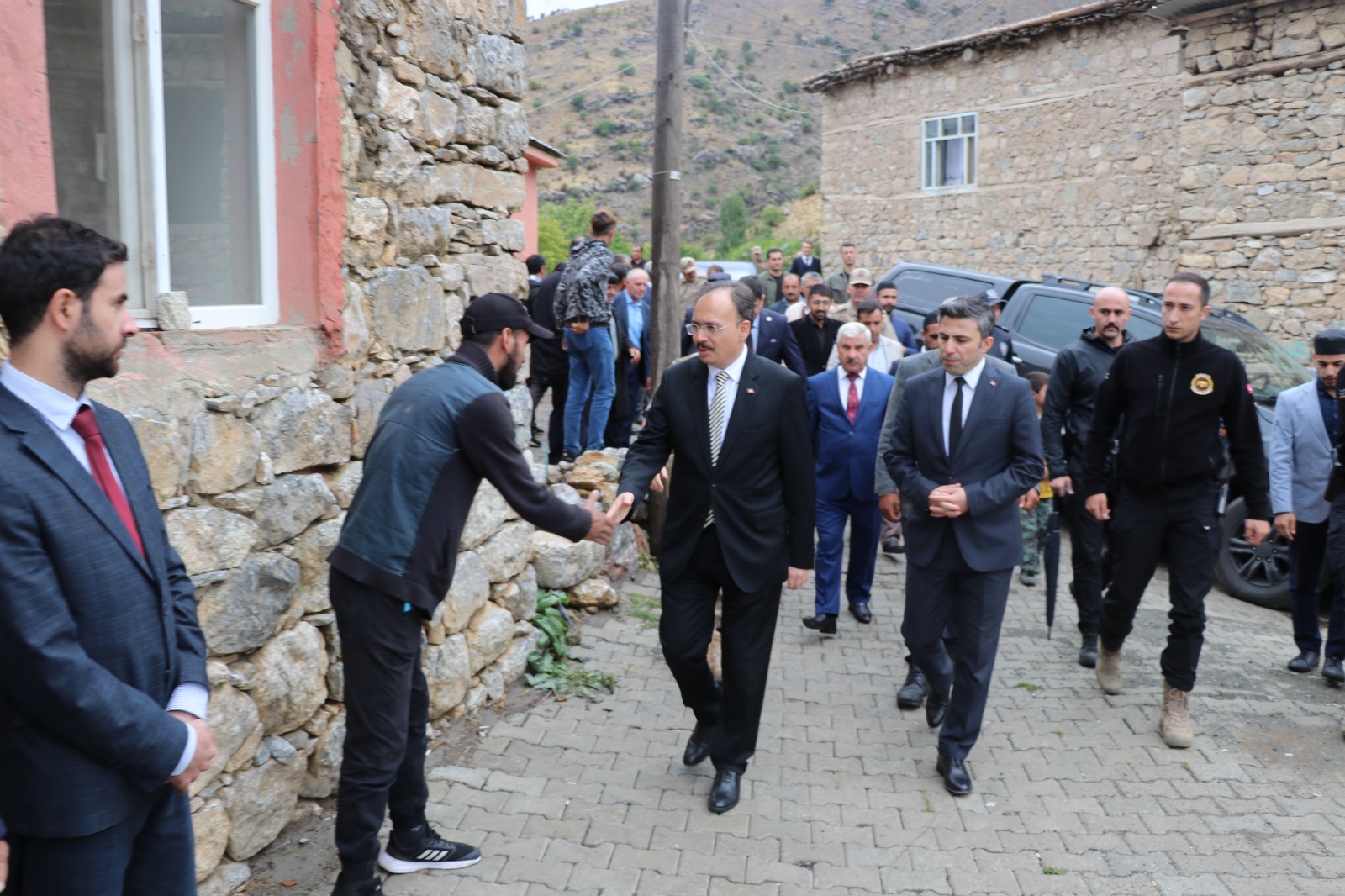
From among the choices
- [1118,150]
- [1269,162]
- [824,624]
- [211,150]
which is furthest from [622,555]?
[1118,150]

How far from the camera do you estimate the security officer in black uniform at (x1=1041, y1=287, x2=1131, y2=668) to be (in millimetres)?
6367

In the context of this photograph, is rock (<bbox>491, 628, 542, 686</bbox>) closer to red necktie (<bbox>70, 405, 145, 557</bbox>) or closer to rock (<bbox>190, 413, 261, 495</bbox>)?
rock (<bbox>190, 413, 261, 495</bbox>)

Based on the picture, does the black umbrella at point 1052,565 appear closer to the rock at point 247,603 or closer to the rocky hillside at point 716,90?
the rock at point 247,603

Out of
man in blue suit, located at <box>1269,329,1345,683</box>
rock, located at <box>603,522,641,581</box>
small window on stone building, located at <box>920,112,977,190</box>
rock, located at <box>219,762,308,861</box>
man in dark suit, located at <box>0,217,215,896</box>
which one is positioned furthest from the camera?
small window on stone building, located at <box>920,112,977,190</box>

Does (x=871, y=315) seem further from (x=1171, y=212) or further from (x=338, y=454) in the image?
(x=1171, y=212)

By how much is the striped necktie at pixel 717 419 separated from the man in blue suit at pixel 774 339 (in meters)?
4.82

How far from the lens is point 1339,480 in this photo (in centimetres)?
571

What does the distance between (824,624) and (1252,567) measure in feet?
11.3

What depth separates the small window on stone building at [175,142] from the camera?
128 inches

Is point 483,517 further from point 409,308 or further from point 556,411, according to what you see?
point 556,411

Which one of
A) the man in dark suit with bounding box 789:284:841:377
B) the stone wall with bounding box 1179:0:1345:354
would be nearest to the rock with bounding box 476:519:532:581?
the man in dark suit with bounding box 789:284:841:377

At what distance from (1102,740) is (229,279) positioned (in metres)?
4.61

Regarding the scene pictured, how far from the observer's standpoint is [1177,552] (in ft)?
17.0

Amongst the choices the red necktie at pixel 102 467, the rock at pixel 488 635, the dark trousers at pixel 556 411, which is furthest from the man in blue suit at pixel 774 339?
the red necktie at pixel 102 467
